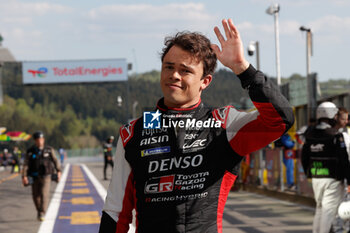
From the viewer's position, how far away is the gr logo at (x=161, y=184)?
2.77 meters

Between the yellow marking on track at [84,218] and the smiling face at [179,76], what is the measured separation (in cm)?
854

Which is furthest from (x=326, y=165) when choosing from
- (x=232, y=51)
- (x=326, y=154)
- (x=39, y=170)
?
(x=39, y=170)

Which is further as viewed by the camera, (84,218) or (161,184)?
(84,218)

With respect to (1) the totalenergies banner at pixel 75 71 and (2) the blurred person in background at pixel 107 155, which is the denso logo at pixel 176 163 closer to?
(2) the blurred person in background at pixel 107 155

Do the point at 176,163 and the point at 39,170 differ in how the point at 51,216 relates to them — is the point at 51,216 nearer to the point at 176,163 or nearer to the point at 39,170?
the point at 39,170

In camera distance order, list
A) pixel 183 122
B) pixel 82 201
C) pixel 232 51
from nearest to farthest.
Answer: pixel 232 51, pixel 183 122, pixel 82 201

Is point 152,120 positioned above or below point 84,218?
above

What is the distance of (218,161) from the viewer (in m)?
2.79

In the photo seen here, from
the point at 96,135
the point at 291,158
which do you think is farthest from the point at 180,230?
the point at 96,135

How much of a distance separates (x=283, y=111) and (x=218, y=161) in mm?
412

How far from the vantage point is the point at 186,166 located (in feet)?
9.14

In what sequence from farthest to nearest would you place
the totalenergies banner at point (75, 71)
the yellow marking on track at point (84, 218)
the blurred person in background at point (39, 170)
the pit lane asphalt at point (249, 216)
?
the totalenergies banner at point (75, 71), the blurred person in background at point (39, 170), the yellow marking on track at point (84, 218), the pit lane asphalt at point (249, 216)

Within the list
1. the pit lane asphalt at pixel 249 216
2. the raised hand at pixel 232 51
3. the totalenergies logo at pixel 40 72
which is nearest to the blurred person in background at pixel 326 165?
the pit lane asphalt at pixel 249 216

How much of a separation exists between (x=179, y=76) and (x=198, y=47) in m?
0.16
